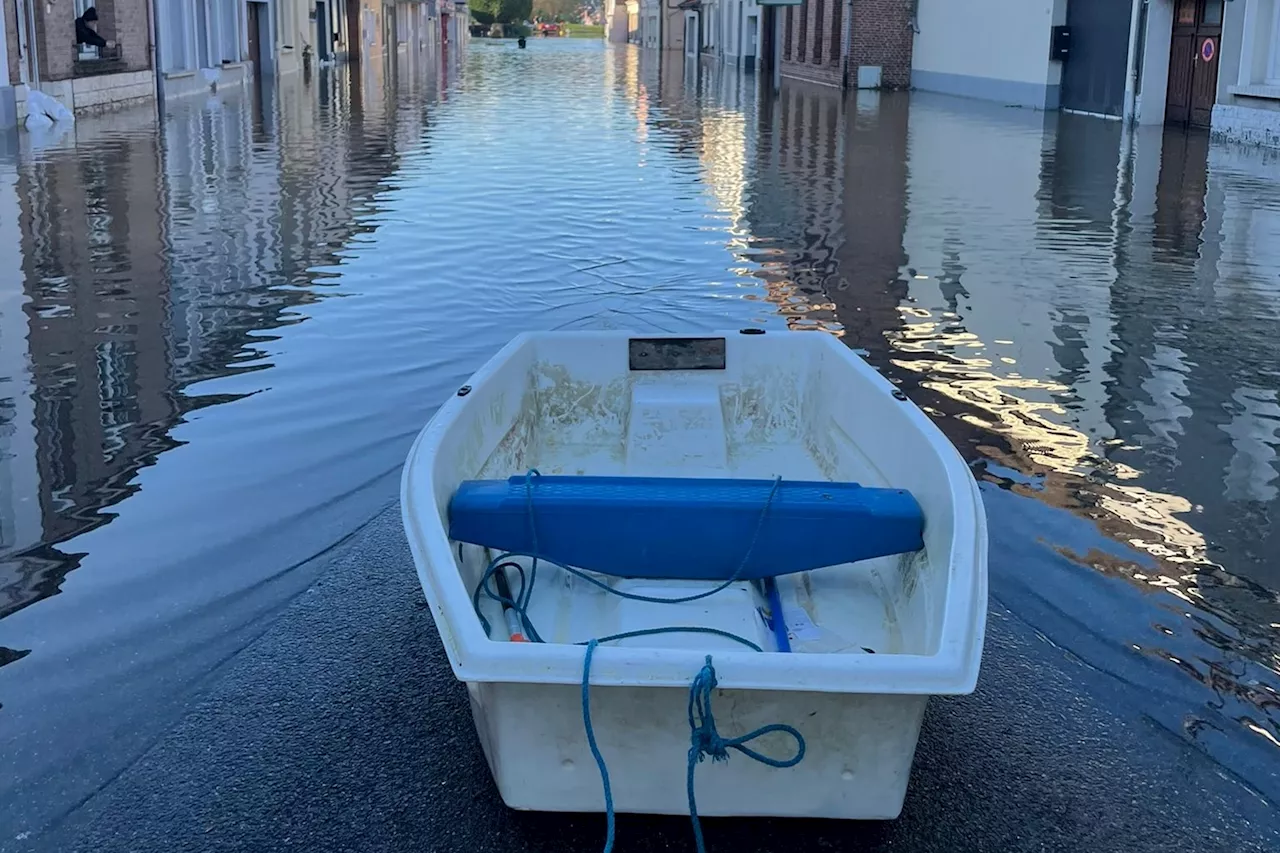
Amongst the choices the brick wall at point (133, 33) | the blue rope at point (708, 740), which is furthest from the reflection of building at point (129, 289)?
the brick wall at point (133, 33)

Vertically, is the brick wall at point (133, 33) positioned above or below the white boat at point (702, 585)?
above

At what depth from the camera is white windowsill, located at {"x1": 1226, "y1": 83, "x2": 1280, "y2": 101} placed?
2030 cm

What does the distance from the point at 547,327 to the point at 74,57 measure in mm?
19316

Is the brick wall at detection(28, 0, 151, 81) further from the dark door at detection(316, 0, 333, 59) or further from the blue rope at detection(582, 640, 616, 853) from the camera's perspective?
the dark door at detection(316, 0, 333, 59)

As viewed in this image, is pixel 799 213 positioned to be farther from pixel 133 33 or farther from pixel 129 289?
pixel 133 33

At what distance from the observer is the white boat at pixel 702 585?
10.3 ft

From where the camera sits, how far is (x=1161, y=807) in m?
3.59

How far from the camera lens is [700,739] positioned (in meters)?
3.18

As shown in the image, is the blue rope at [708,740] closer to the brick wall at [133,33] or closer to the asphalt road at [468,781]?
the asphalt road at [468,781]

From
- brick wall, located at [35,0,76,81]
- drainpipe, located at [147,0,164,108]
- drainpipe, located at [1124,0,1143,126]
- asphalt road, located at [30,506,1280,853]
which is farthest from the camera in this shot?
drainpipe, located at [147,0,164,108]

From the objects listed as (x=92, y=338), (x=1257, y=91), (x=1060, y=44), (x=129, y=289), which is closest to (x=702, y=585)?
(x=92, y=338)

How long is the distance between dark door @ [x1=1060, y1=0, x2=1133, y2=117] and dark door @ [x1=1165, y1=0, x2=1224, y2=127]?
4.40 feet

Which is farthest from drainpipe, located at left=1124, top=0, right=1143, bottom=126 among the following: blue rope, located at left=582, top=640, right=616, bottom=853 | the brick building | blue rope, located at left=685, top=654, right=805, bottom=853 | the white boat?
blue rope, located at left=582, top=640, right=616, bottom=853

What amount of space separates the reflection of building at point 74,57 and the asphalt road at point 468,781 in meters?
19.6
